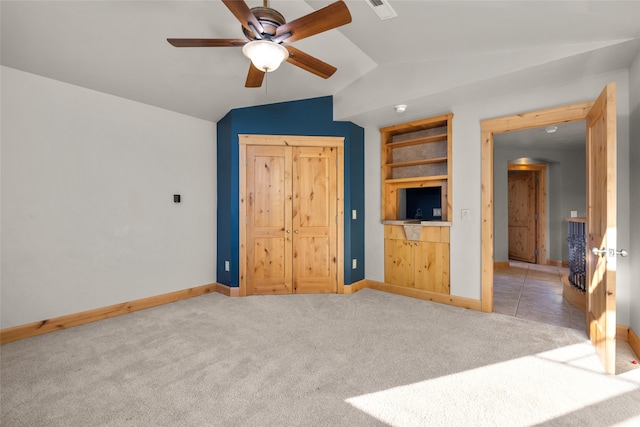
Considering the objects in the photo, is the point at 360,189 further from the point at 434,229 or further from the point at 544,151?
the point at 544,151

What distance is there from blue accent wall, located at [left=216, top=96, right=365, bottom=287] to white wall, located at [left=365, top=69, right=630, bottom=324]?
0.23 meters

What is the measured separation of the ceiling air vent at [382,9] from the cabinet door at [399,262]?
8.55ft

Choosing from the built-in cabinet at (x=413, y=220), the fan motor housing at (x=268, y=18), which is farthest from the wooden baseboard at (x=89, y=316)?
the fan motor housing at (x=268, y=18)

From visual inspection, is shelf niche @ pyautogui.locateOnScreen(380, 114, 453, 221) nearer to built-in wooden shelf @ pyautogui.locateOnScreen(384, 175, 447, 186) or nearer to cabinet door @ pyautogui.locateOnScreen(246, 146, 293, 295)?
built-in wooden shelf @ pyautogui.locateOnScreen(384, 175, 447, 186)

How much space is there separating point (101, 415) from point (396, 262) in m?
3.37

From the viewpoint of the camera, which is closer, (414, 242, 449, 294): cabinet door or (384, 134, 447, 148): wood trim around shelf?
(414, 242, 449, 294): cabinet door

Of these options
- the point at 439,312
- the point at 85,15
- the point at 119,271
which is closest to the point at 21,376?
the point at 119,271

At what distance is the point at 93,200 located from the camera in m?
3.18

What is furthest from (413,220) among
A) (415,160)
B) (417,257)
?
(415,160)

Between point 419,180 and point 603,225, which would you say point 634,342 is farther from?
point 419,180

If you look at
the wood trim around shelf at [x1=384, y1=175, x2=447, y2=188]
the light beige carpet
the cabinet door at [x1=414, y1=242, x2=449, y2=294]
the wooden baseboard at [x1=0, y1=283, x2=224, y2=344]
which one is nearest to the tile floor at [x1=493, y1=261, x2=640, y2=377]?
the light beige carpet

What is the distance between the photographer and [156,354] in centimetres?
240

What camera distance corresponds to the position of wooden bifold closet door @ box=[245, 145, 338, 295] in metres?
4.02

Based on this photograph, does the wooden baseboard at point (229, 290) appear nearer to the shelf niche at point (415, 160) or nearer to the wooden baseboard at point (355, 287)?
the wooden baseboard at point (355, 287)
